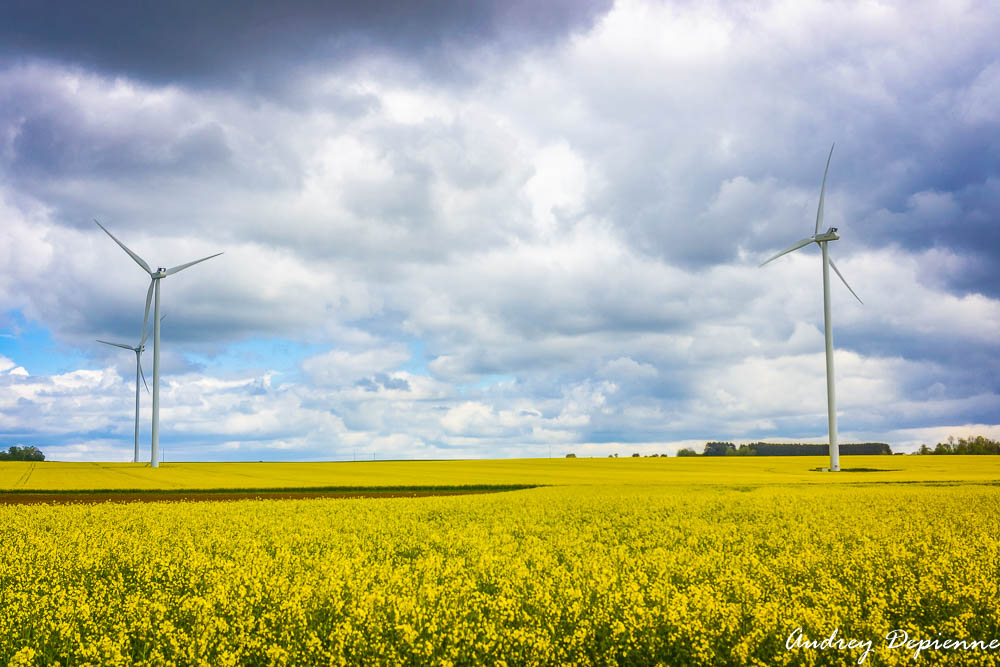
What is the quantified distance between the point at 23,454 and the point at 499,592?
164m

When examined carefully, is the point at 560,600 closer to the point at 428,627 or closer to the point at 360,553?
the point at 428,627

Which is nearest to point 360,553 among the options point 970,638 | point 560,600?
point 560,600

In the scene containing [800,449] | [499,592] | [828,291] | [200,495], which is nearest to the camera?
[499,592]

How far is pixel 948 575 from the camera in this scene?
1241 cm

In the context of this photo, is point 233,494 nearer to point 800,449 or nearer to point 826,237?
point 826,237

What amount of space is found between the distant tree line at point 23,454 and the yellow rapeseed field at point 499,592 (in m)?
144

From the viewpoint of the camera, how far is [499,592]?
11508 mm

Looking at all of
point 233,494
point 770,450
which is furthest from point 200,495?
point 770,450

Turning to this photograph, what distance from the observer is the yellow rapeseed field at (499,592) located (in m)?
8.90

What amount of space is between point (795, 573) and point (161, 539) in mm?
14477

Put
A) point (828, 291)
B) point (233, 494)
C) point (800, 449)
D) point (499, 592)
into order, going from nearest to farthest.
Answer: point (499, 592) → point (233, 494) → point (828, 291) → point (800, 449)

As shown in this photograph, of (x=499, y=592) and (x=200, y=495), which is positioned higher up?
(x=499, y=592)

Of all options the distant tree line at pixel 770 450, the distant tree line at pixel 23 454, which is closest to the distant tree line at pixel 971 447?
the distant tree line at pixel 770 450

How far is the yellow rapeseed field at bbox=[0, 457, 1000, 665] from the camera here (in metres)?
8.90
